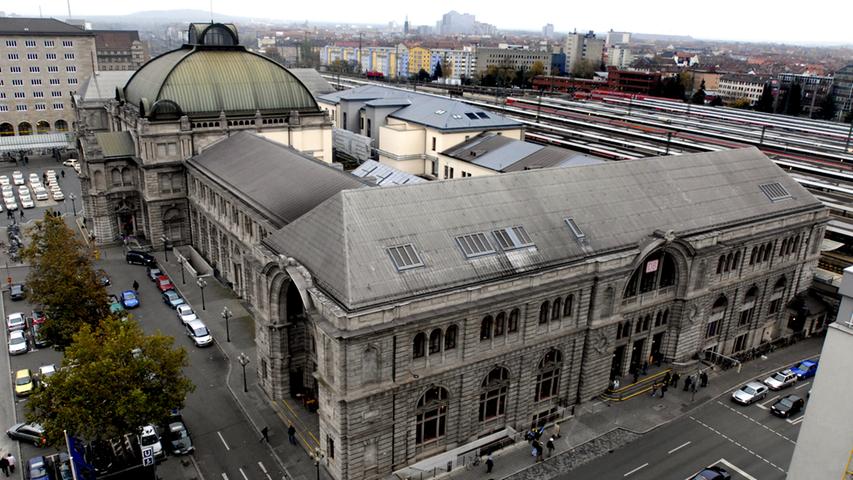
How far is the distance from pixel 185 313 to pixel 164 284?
423 inches

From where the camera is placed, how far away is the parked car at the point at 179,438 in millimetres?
53656

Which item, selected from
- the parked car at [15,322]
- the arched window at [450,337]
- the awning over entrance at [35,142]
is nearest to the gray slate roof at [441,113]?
the arched window at [450,337]

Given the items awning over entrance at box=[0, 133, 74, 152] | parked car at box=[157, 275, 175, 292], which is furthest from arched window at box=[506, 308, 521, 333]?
awning over entrance at box=[0, 133, 74, 152]

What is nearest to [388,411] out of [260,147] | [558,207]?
[558,207]

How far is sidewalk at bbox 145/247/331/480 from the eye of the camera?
53625 mm

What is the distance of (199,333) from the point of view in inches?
2837

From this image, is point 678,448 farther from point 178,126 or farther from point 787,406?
point 178,126

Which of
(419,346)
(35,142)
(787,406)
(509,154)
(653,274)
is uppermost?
(509,154)

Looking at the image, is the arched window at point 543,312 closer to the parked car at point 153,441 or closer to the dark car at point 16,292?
the parked car at point 153,441

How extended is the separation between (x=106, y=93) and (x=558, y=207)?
382 feet

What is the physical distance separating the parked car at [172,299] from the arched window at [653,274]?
5401 centimetres

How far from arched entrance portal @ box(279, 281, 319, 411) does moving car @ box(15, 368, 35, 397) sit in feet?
80.3

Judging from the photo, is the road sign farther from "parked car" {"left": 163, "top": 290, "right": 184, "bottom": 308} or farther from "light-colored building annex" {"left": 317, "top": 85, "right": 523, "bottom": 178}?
"light-colored building annex" {"left": 317, "top": 85, "right": 523, "bottom": 178}

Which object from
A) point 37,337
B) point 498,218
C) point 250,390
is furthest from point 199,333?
point 498,218
